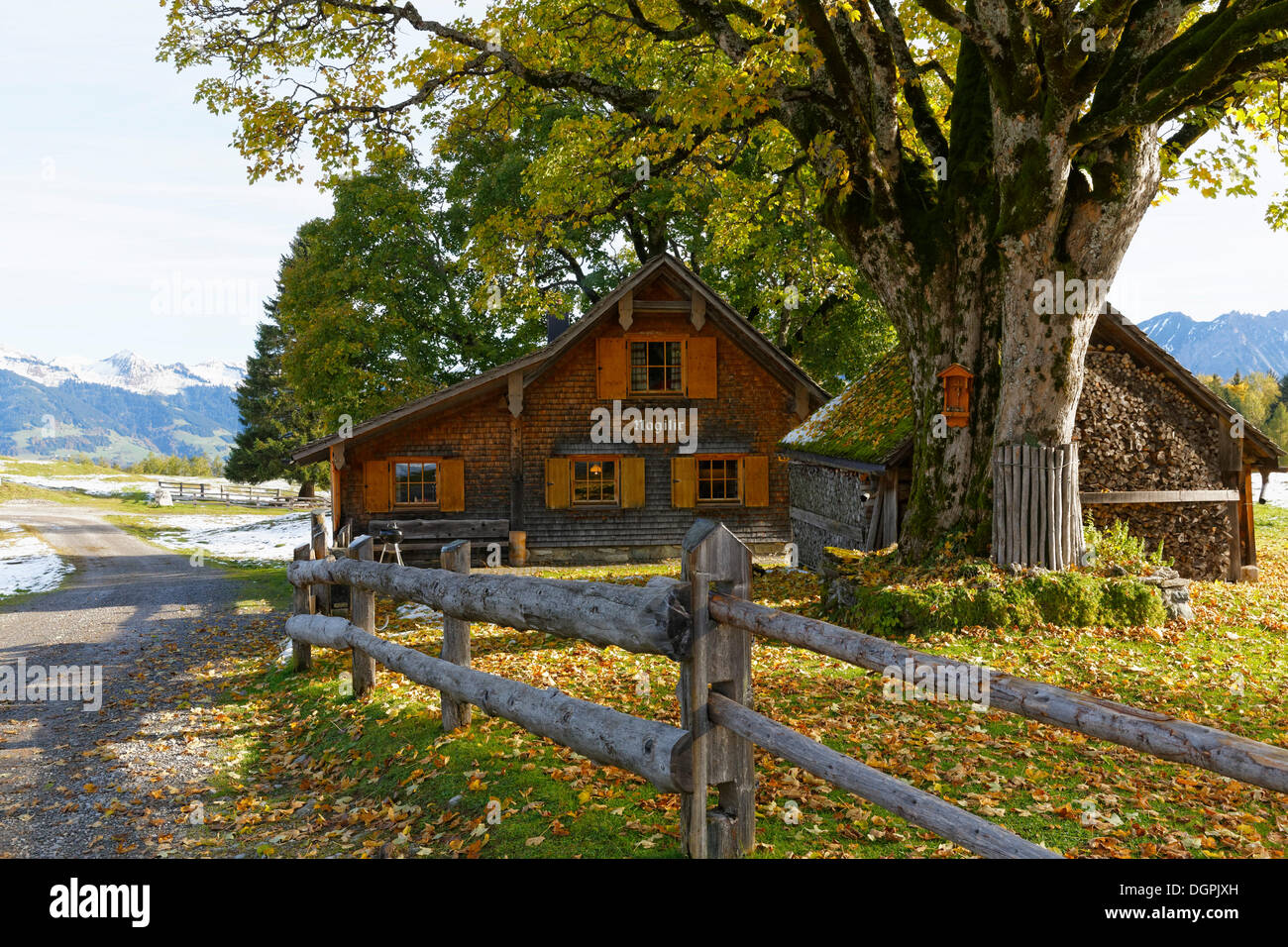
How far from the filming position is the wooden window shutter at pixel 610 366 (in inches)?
896

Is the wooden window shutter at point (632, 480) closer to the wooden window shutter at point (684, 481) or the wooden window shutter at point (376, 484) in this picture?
the wooden window shutter at point (684, 481)

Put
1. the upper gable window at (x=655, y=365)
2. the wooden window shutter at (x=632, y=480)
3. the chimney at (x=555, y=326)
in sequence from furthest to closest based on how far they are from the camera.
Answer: the chimney at (x=555, y=326) → the wooden window shutter at (x=632, y=480) → the upper gable window at (x=655, y=365)

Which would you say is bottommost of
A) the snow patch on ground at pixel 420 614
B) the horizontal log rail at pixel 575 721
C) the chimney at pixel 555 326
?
the snow patch on ground at pixel 420 614

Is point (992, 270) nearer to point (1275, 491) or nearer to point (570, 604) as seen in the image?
point (570, 604)

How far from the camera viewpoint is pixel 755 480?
78.7ft

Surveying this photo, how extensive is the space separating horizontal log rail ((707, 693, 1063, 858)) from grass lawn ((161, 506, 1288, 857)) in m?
0.99

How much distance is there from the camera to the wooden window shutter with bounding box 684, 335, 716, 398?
76.1 ft

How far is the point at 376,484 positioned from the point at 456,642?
16069 millimetres

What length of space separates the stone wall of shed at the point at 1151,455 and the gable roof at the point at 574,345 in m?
8.72

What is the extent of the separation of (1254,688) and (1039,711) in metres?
7.00

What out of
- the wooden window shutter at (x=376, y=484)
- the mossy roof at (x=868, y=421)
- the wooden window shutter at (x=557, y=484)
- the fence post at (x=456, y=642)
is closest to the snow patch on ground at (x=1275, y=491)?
the mossy roof at (x=868, y=421)

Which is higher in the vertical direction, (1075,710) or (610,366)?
(610,366)

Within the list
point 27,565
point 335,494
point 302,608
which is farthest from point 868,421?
point 27,565
